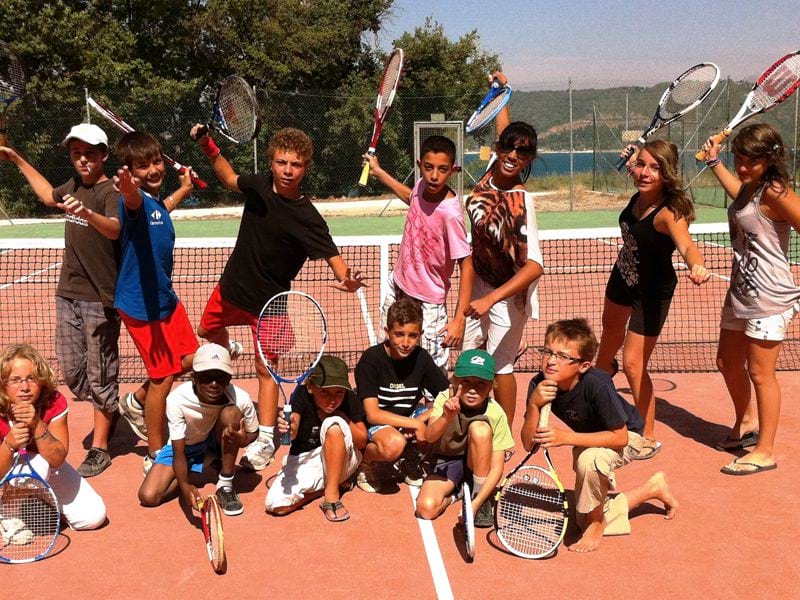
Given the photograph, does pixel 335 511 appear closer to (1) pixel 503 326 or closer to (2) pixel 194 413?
(2) pixel 194 413

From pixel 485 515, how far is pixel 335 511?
2.23ft

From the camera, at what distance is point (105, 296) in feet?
14.0

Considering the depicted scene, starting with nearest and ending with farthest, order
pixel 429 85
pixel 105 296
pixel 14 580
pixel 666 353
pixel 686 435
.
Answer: pixel 14 580, pixel 105 296, pixel 686 435, pixel 666 353, pixel 429 85

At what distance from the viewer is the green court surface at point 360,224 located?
48.1 feet

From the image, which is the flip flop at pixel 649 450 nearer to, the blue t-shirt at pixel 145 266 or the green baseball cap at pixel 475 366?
the green baseball cap at pixel 475 366

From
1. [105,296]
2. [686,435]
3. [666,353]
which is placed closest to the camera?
[105,296]

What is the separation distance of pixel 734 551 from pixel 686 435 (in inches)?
58.0

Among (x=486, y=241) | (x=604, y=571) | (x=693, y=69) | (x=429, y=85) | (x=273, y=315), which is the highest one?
(x=429, y=85)

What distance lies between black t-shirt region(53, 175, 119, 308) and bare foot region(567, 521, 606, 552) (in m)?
2.57

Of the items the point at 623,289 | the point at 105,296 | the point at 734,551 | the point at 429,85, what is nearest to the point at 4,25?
the point at 429,85

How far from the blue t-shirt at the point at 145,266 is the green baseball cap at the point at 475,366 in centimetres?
157

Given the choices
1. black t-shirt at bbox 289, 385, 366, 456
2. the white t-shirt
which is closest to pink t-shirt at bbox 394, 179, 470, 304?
black t-shirt at bbox 289, 385, 366, 456

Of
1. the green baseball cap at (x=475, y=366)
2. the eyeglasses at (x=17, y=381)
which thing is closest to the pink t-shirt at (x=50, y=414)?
→ the eyeglasses at (x=17, y=381)

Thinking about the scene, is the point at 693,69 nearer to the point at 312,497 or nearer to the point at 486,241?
the point at 486,241
